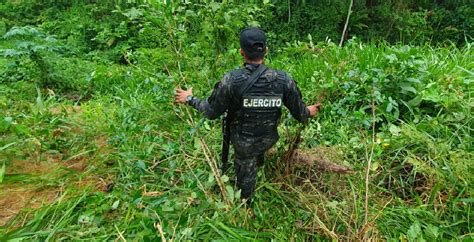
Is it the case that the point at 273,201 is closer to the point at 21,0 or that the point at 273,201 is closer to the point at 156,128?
the point at 156,128

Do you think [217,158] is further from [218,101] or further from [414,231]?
[414,231]

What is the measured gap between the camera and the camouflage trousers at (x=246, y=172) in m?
2.73

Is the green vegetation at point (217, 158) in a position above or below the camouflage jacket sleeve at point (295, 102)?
below

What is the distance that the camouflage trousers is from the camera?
2727 mm

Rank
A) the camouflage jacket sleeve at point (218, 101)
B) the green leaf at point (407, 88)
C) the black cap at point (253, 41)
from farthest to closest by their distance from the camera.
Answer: the green leaf at point (407, 88)
the camouflage jacket sleeve at point (218, 101)
the black cap at point (253, 41)

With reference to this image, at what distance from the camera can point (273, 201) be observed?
9.66 ft

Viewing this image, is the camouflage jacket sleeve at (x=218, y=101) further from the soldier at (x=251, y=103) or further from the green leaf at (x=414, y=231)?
the green leaf at (x=414, y=231)

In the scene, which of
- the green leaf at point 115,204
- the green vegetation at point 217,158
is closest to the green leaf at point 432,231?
the green vegetation at point 217,158

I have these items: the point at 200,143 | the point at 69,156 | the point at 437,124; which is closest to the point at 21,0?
the point at 69,156

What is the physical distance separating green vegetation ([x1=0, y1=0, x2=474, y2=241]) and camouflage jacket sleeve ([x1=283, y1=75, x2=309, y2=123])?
0.32m

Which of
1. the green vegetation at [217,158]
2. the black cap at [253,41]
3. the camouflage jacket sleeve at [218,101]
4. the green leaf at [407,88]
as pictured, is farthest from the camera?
the green leaf at [407,88]

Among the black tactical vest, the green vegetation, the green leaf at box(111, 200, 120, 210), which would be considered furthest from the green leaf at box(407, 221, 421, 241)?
the green leaf at box(111, 200, 120, 210)

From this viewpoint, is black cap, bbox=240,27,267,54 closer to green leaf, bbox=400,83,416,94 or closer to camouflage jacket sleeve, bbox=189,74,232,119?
camouflage jacket sleeve, bbox=189,74,232,119

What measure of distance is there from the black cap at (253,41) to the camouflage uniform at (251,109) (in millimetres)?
117
